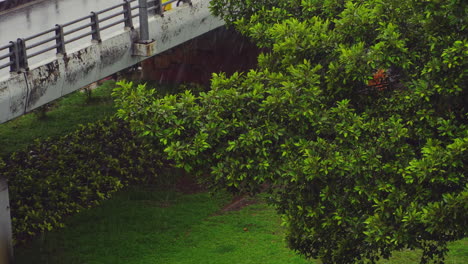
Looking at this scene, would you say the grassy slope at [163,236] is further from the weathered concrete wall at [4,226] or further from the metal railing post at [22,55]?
the metal railing post at [22,55]

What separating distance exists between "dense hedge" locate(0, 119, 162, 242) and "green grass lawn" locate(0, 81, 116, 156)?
141 centimetres

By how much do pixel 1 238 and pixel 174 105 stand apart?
17.6 feet

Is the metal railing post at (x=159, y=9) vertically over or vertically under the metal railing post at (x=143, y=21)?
over

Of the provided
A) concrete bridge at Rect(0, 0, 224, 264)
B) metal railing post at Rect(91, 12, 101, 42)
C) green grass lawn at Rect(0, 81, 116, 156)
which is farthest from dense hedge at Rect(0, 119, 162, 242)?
metal railing post at Rect(91, 12, 101, 42)

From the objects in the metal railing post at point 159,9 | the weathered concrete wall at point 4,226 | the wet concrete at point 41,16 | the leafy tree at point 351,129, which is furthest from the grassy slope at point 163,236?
the metal railing post at point 159,9

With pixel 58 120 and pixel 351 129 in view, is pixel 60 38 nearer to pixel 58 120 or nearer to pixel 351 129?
pixel 351 129

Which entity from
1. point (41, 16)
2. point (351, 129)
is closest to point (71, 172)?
point (41, 16)

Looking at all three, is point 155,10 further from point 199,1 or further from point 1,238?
point 1,238

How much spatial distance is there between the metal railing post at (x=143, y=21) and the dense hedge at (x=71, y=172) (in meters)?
3.83

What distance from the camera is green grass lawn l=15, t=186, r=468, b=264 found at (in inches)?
539

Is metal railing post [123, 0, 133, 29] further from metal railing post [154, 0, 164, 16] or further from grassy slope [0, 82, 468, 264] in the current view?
grassy slope [0, 82, 468, 264]

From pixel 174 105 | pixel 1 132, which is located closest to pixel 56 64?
pixel 174 105

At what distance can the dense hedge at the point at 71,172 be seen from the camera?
1515cm

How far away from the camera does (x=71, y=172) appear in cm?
1719
